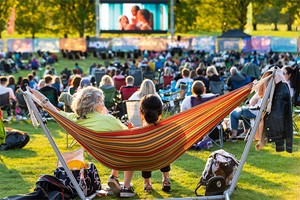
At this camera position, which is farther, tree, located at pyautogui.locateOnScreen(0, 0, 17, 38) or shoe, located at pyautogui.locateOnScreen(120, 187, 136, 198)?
tree, located at pyautogui.locateOnScreen(0, 0, 17, 38)

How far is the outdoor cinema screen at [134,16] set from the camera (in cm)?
4803

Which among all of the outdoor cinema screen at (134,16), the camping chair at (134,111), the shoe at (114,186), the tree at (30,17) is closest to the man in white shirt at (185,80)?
the camping chair at (134,111)

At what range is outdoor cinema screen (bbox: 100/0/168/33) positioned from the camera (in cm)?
4803

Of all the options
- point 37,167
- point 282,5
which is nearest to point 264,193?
point 37,167

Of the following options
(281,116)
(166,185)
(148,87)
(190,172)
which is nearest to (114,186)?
(166,185)

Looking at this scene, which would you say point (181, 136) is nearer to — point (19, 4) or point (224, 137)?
point (224, 137)

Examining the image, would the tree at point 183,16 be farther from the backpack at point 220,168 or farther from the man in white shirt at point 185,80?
the backpack at point 220,168

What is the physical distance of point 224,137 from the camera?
12.0m

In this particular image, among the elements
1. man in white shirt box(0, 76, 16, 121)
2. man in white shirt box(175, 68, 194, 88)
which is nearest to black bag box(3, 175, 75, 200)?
man in white shirt box(0, 76, 16, 121)

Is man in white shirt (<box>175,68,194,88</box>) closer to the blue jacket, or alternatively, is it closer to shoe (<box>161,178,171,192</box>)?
shoe (<box>161,178,171,192</box>)

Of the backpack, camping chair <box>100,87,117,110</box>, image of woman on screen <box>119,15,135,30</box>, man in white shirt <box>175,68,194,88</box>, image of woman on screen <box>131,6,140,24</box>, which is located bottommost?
the backpack

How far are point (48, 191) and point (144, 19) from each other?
4110 centimetres

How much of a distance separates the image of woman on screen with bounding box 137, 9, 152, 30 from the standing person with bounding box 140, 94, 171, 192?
4019 centimetres

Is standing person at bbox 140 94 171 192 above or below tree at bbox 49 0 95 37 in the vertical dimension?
below
